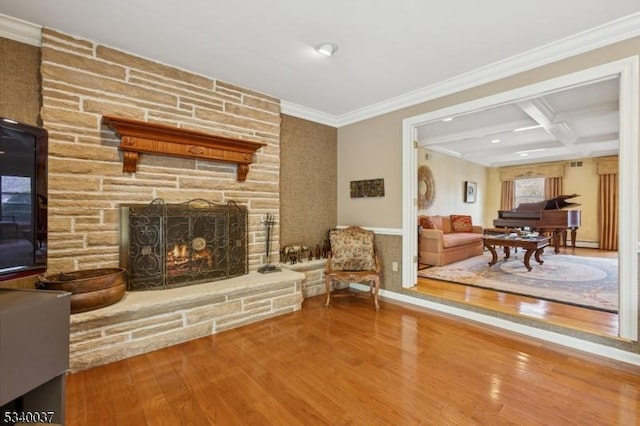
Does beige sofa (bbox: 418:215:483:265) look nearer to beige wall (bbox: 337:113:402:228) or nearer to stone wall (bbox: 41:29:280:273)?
beige wall (bbox: 337:113:402:228)

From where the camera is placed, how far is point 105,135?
2.49 m

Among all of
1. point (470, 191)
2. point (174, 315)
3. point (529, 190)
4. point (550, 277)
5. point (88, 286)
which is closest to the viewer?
point (88, 286)

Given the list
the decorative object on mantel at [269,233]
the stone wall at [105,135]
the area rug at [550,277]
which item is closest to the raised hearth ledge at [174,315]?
the decorative object on mantel at [269,233]

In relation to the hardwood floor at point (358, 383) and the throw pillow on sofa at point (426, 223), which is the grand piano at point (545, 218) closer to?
the throw pillow on sofa at point (426, 223)

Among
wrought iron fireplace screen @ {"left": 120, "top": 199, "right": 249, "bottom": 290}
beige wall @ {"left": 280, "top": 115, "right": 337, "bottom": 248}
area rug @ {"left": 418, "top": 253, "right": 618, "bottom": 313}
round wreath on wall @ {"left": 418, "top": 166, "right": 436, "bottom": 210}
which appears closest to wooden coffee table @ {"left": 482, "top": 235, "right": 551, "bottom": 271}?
area rug @ {"left": 418, "top": 253, "right": 618, "bottom": 313}

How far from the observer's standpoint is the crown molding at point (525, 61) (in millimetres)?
2134

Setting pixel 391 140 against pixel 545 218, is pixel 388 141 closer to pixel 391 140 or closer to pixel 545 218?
pixel 391 140

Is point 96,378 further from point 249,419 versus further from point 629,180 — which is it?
point 629,180

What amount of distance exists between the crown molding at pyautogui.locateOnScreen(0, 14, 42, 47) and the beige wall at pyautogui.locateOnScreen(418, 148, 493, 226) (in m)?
6.03

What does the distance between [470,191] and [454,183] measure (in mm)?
943

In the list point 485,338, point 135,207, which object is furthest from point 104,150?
point 485,338

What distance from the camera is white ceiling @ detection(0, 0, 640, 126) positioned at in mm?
1981

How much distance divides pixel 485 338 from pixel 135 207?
3.34 meters

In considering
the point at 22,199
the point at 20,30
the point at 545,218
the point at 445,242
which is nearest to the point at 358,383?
the point at 22,199
